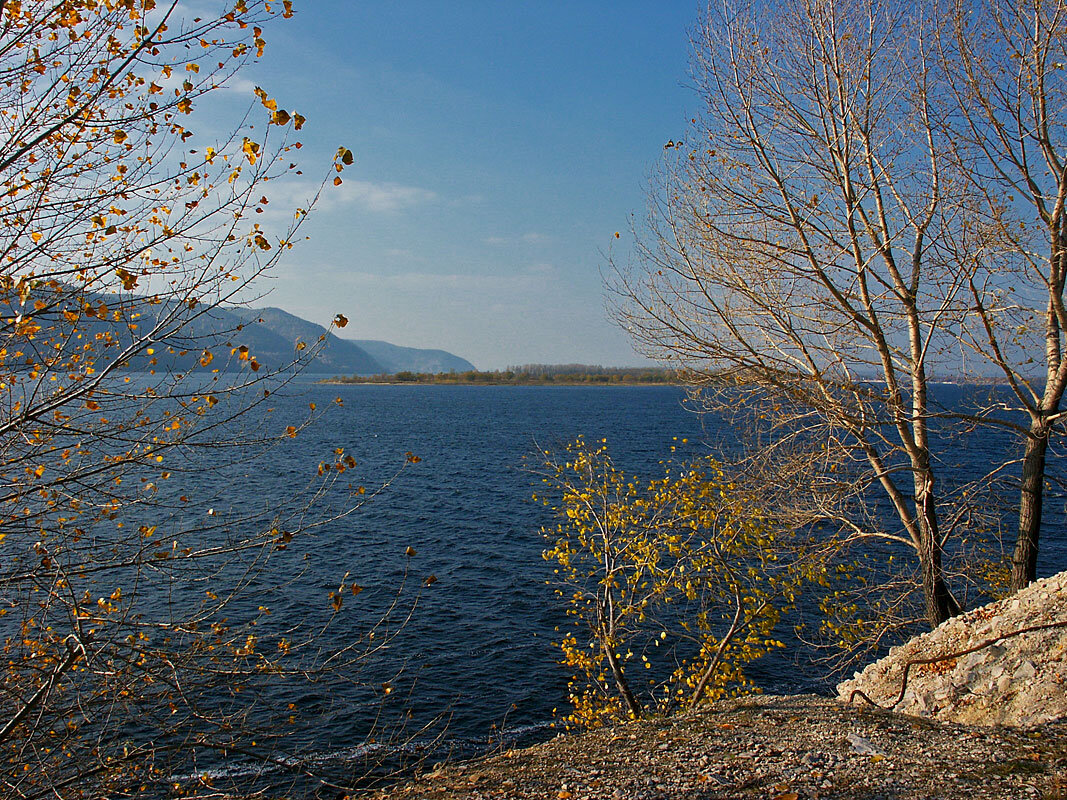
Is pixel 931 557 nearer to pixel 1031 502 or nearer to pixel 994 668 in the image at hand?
pixel 1031 502

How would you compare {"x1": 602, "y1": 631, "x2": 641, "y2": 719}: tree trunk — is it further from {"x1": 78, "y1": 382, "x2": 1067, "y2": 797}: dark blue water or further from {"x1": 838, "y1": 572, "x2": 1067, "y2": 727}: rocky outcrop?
{"x1": 838, "y1": 572, "x2": 1067, "y2": 727}: rocky outcrop

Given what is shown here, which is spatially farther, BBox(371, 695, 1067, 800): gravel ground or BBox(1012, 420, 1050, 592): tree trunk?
BBox(1012, 420, 1050, 592): tree trunk

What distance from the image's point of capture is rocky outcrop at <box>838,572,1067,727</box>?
7625mm

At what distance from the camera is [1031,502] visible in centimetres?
1108

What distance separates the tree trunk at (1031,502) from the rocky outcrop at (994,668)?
2.24 m

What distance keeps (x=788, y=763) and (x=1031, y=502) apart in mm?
7046

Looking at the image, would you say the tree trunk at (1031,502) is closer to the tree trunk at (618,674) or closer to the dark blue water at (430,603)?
the dark blue water at (430,603)

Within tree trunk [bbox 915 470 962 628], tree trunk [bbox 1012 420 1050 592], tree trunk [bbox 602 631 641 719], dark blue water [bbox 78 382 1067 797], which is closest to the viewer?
tree trunk [bbox 1012 420 1050 592]

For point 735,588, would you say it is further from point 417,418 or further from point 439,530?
point 417,418

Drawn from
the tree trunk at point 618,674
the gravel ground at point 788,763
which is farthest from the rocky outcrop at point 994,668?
the tree trunk at point 618,674

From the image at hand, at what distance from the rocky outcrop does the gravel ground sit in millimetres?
456

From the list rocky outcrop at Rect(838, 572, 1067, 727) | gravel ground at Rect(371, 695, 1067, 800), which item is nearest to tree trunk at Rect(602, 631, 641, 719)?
gravel ground at Rect(371, 695, 1067, 800)

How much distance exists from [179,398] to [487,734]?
11550 mm

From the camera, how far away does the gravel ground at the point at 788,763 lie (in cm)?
626
